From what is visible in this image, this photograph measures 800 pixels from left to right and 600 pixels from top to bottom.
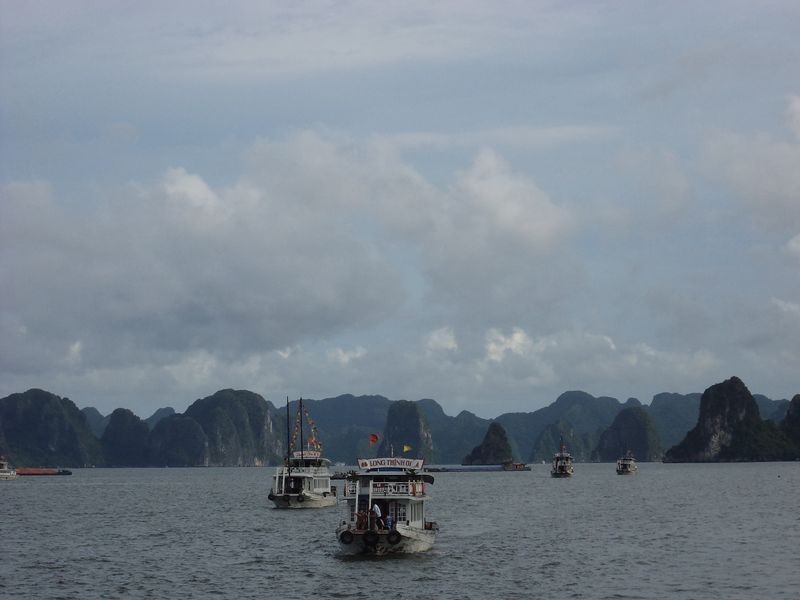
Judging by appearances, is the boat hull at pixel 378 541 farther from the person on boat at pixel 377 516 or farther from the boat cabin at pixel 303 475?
the boat cabin at pixel 303 475

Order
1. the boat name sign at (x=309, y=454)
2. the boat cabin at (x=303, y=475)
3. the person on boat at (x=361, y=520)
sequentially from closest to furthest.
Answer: the person on boat at (x=361, y=520) < the boat cabin at (x=303, y=475) < the boat name sign at (x=309, y=454)

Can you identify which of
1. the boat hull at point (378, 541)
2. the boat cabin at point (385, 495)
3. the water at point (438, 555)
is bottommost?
the water at point (438, 555)

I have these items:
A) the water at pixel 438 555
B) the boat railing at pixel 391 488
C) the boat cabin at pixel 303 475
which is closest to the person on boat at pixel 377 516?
the boat railing at pixel 391 488

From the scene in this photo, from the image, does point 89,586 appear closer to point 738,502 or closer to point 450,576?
point 450,576

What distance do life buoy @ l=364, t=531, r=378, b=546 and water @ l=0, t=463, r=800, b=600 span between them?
1383mm

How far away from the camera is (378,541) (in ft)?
220

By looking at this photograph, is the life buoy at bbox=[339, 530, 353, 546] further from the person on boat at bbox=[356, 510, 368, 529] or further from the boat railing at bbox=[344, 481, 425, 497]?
the boat railing at bbox=[344, 481, 425, 497]

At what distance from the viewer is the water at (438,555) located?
192ft

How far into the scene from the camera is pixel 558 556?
72.7 metres

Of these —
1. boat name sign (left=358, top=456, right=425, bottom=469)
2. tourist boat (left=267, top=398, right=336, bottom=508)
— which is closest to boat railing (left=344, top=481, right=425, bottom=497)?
boat name sign (left=358, top=456, right=425, bottom=469)

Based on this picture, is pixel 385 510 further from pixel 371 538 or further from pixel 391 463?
pixel 371 538

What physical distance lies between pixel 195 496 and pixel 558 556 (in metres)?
107

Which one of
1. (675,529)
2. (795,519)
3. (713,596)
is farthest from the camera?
(795,519)

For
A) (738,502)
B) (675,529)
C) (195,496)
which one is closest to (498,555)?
(675,529)
